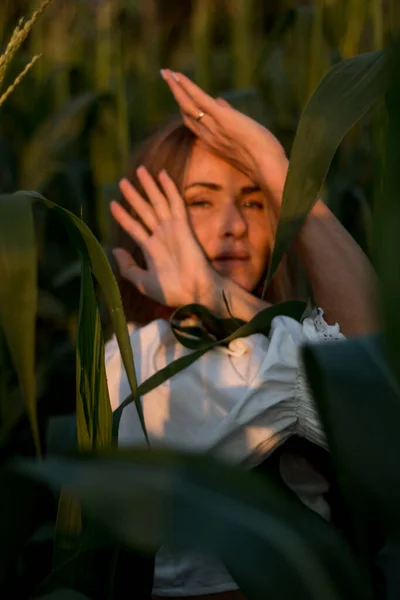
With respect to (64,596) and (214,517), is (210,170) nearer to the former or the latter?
(64,596)

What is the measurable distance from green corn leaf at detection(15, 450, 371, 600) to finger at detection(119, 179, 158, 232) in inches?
31.5

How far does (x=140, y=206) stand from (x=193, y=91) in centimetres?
16

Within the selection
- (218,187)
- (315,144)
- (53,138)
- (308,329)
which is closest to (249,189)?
(218,187)

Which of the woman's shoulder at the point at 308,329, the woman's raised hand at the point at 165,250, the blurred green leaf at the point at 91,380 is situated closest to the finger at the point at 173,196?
the woman's raised hand at the point at 165,250

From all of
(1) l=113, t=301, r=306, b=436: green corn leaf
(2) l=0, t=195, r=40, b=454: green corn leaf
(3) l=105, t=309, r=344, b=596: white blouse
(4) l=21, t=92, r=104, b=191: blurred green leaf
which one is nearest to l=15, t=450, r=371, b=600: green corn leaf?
(2) l=0, t=195, r=40, b=454: green corn leaf

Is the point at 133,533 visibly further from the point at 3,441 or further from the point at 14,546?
the point at 3,441

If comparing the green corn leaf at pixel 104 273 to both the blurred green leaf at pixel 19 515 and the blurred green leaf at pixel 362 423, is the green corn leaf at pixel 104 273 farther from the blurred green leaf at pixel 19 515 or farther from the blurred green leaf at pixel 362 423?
the blurred green leaf at pixel 362 423

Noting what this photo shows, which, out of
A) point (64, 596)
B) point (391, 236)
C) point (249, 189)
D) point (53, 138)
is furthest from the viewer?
point (53, 138)

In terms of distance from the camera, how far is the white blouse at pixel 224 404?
1.10m

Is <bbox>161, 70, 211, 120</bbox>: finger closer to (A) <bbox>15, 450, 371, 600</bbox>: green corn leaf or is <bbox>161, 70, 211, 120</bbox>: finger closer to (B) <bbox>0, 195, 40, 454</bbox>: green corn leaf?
(B) <bbox>0, 195, 40, 454</bbox>: green corn leaf

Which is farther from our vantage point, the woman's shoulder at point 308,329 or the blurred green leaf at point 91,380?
the woman's shoulder at point 308,329

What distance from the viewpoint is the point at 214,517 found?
494mm

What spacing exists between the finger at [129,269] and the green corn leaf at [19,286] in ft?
2.04

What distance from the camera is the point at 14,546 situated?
71 centimetres
